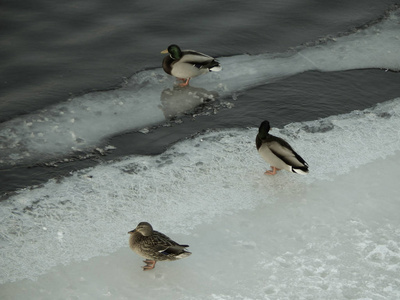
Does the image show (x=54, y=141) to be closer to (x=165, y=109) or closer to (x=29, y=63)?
(x=165, y=109)

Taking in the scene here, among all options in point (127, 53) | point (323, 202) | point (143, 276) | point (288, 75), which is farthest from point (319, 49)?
point (143, 276)

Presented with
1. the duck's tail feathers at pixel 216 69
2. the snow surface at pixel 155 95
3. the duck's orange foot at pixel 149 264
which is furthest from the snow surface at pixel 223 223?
the duck's tail feathers at pixel 216 69

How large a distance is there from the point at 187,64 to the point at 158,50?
1071mm

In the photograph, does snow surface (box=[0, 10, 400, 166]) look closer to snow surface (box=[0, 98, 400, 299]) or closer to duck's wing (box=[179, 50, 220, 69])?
duck's wing (box=[179, 50, 220, 69])

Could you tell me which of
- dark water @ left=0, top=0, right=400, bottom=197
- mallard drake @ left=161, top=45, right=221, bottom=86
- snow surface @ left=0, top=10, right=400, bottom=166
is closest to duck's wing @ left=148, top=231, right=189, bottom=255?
dark water @ left=0, top=0, right=400, bottom=197

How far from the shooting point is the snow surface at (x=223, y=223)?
466 centimetres

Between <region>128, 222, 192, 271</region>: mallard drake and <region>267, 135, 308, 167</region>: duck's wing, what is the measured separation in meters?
1.48

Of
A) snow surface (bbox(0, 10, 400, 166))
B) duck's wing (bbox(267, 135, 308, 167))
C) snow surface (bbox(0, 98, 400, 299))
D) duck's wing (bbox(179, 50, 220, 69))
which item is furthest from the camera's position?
duck's wing (bbox(179, 50, 220, 69))

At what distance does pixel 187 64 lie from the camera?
7684 millimetres

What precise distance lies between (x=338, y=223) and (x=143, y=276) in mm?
1636

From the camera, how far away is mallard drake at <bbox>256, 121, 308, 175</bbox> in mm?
5762

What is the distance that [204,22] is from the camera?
9.34 m

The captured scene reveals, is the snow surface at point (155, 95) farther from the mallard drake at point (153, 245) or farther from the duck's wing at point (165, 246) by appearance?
the duck's wing at point (165, 246)

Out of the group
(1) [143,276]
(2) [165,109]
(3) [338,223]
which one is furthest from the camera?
(2) [165,109]
